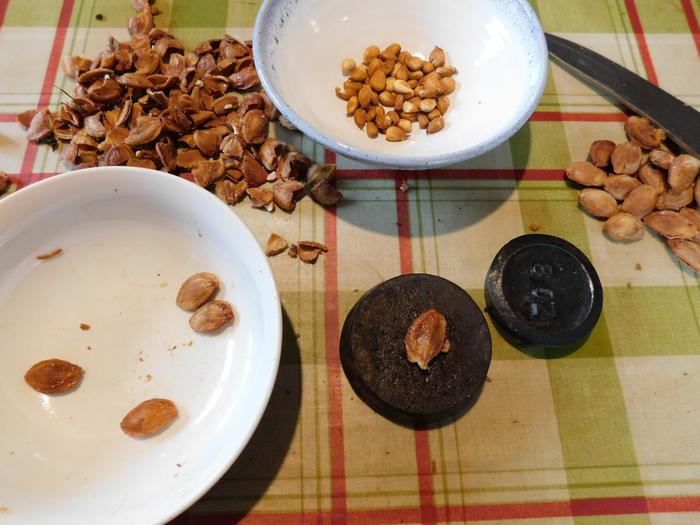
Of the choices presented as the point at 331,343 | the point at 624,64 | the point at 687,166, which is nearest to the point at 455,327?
the point at 331,343

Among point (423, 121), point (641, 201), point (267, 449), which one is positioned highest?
point (423, 121)

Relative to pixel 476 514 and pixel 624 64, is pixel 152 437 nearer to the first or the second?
pixel 476 514

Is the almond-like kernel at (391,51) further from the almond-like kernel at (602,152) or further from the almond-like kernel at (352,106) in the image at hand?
the almond-like kernel at (602,152)

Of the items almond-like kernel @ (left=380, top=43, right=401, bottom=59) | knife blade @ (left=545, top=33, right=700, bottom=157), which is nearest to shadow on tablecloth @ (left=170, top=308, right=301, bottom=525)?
almond-like kernel @ (left=380, top=43, right=401, bottom=59)

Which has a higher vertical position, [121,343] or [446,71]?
[446,71]

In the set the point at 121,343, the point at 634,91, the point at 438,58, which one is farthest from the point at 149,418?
the point at 634,91

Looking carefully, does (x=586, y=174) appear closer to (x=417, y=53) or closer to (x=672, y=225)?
(x=672, y=225)

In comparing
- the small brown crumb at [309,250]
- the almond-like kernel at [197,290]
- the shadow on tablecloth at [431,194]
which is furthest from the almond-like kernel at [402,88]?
the almond-like kernel at [197,290]
